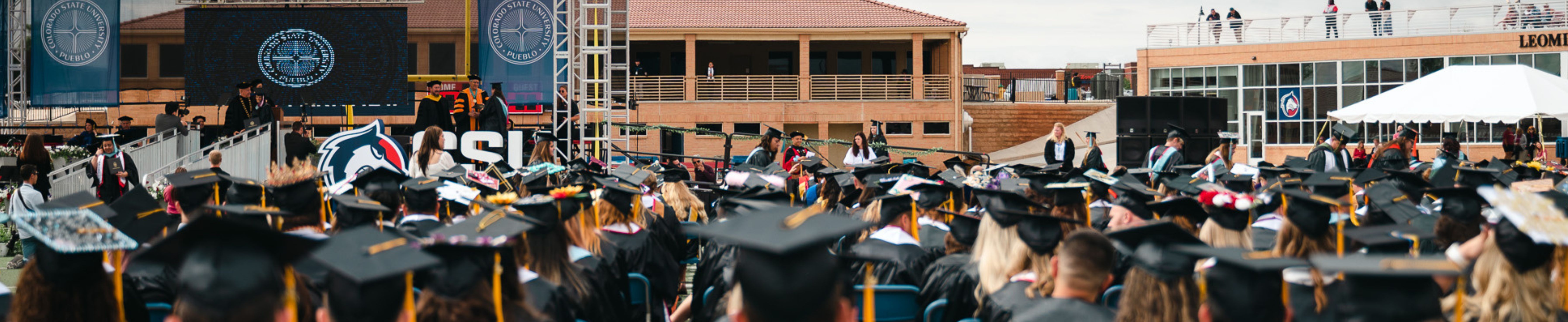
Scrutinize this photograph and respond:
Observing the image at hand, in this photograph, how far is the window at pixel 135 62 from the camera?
31359 mm

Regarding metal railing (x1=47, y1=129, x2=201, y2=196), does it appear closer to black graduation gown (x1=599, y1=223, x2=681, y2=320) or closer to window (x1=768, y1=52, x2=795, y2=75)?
black graduation gown (x1=599, y1=223, x2=681, y2=320)

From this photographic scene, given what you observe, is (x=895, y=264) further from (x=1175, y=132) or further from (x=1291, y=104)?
(x=1291, y=104)

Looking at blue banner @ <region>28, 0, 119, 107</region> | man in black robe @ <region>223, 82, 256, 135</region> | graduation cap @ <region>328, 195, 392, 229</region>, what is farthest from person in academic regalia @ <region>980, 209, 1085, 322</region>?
blue banner @ <region>28, 0, 119, 107</region>

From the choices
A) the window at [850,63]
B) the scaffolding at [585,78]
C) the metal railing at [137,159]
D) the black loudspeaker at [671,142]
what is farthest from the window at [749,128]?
the metal railing at [137,159]

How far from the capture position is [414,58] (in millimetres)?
30500

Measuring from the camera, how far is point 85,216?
3053mm

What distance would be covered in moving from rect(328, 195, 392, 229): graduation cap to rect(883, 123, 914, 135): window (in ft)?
88.9

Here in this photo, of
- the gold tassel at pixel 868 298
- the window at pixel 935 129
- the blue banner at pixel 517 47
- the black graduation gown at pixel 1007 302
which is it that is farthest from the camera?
the window at pixel 935 129

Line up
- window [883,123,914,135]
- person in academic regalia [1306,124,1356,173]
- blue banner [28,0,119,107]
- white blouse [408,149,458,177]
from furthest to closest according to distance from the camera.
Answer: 1. window [883,123,914,135]
2. blue banner [28,0,119,107]
3. person in academic regalia [1306,124,1356,173]
4. white blouse [408,149,458,177]

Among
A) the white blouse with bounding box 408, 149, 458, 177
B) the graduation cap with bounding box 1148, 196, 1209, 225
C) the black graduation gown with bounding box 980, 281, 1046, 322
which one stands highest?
the white blouse with bounding box 408, 149, 458, 177

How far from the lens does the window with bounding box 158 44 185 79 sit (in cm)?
3131

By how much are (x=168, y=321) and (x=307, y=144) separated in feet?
41.3

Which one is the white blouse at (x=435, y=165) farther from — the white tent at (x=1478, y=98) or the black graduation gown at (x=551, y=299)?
the white tent at (x=1478, y=98)

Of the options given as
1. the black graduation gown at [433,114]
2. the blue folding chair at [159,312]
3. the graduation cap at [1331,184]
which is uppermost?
the black graduation gown at [433,114]
